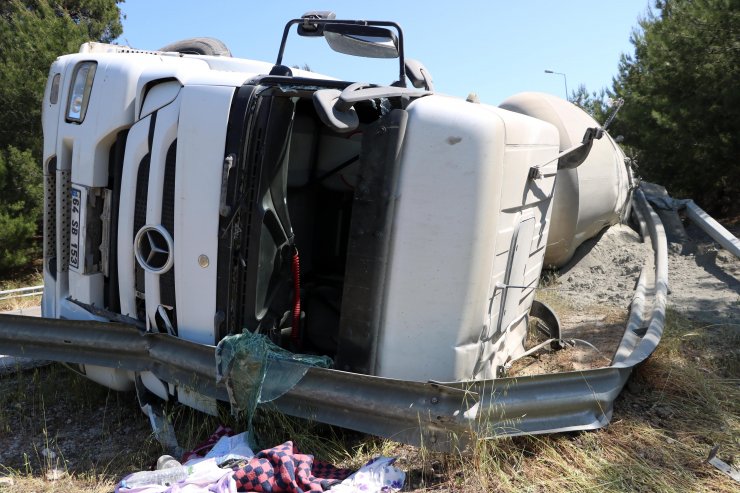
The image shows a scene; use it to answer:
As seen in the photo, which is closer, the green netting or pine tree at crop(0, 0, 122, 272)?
the green netting

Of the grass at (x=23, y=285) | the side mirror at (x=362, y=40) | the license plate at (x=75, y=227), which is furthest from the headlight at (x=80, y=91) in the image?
the grass at (x=23, y=285)

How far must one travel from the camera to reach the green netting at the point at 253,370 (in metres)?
2.97

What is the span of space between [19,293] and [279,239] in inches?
251

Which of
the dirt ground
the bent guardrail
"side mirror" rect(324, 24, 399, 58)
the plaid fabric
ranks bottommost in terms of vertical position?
the dirt ground

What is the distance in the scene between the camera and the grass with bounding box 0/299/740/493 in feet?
9.10

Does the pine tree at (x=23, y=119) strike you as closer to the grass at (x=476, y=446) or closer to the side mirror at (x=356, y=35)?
the grass at (x=476, y=446)

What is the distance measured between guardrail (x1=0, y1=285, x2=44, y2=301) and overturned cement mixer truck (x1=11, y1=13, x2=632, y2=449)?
14.1 feet

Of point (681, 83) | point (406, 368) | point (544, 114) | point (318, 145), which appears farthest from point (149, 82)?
point (681, 83)

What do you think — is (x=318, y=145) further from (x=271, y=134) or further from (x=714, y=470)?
(x=714, y=470)

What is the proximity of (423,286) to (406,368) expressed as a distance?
0.41 m

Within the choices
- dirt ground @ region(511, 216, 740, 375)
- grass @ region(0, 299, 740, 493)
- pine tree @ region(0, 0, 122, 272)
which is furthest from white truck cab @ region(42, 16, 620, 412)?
pine tree @ region(0, 0, 122, 272)

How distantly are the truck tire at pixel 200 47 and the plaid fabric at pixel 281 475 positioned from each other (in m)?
3.36

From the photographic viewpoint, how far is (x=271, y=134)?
3004mm

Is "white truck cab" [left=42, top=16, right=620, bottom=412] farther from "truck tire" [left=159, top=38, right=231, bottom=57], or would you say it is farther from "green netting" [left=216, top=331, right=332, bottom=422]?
"truck tire" [left=159, top=38, right=231, bottom=57]
